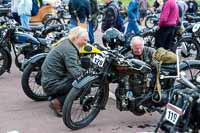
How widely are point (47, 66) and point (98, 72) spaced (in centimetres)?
86

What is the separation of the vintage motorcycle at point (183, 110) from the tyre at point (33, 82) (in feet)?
10.4

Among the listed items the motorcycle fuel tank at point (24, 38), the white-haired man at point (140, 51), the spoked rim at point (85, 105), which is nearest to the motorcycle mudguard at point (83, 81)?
the spoked rim at point (85, 105)

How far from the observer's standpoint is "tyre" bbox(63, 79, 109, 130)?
6211mm

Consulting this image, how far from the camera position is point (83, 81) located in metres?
6.33

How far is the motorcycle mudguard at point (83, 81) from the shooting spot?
6262 millimetres

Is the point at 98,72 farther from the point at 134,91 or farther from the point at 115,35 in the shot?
the point at 115,35

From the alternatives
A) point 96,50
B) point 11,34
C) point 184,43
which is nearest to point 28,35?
point 11,34

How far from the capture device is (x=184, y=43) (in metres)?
11.7

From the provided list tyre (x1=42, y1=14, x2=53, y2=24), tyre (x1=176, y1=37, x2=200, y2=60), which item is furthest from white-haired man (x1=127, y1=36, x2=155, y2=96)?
tyre (x1=42, y1=14, x2=53, y2=24)

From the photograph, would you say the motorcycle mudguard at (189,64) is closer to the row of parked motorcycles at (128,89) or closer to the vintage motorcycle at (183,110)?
the row of parked motorcycles at (128,89)

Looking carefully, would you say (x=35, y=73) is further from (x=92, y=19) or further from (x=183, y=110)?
(x=92, y=19)

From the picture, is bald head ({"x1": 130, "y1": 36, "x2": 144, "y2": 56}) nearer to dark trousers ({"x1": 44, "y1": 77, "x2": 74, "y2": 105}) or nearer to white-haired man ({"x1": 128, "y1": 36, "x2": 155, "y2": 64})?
white-haired man ({"x1": 128, "y1": 36, "x2": 155, "y2": 64})

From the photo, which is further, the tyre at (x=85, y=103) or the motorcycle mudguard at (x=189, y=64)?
the motorcycle mudguard at (x=189, y=64)

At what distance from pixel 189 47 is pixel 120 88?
5523 millimetres
